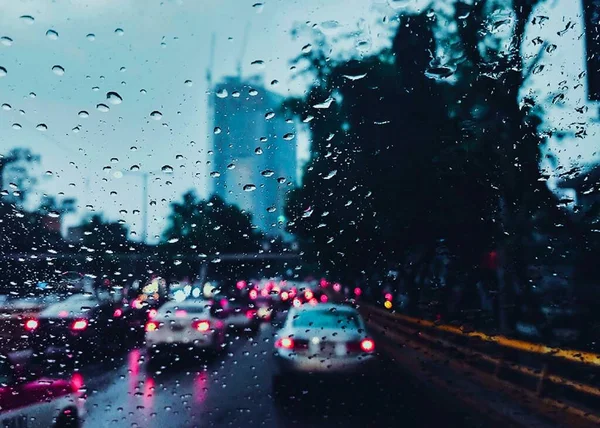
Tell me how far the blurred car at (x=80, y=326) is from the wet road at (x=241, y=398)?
36 cm

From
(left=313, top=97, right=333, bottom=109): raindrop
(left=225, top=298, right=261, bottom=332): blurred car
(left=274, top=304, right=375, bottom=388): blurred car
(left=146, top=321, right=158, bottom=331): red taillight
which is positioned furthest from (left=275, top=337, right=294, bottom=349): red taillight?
(left=313, top=97, right=333, bottom=109): raindrop

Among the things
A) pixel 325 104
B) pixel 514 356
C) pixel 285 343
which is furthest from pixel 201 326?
pixel 514 356

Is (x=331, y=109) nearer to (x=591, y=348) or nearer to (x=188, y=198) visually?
(x=188, y=198)

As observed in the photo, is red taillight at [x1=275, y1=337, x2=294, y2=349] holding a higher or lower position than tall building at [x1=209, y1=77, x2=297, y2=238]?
lower

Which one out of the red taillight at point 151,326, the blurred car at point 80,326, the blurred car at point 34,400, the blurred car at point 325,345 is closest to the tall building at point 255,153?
the blurred car at point 325,345

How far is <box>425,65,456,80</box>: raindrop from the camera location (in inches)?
352

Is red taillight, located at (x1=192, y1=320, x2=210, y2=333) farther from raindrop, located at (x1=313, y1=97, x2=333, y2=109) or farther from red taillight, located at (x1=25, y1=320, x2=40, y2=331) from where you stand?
raindrop, located at (x1=313, y1=97, x2=333, y2=109)

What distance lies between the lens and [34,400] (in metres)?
5.72

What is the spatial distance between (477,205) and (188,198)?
3507mm

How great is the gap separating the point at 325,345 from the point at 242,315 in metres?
1.37

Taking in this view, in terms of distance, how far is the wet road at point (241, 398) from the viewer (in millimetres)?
7012

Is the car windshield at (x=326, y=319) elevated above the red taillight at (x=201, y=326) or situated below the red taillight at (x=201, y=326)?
above

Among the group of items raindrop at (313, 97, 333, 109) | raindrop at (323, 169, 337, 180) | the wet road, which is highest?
raindrop at (313, 97, 333, 109)

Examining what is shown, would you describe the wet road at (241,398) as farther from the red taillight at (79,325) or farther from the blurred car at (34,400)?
the red taillight at (79,325)
